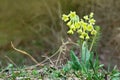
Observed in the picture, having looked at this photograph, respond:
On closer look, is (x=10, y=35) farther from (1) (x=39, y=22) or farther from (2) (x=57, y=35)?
(2) (x=57, y=35)

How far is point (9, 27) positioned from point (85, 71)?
239 inches

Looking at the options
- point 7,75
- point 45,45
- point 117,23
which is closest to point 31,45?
point 45,45

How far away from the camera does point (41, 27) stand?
843cm

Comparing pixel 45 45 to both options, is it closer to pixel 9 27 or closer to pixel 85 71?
pixel 9 27

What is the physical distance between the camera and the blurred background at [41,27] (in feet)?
25.4

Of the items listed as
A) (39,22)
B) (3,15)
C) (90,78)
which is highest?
(3,15)

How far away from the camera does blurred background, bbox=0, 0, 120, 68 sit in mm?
7734

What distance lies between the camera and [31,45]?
848cm

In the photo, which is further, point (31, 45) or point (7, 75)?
point (31, 45)

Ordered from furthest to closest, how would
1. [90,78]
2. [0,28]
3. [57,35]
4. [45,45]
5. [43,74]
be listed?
[0,28] → [45,45] → [57,35] → [43,74] → [90,78]

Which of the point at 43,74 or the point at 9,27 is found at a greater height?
the point at 9,27

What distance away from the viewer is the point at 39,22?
835 centimetres

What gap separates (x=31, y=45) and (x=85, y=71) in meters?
5.47

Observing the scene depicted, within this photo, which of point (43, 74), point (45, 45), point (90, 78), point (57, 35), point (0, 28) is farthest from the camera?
point (0, 28)
